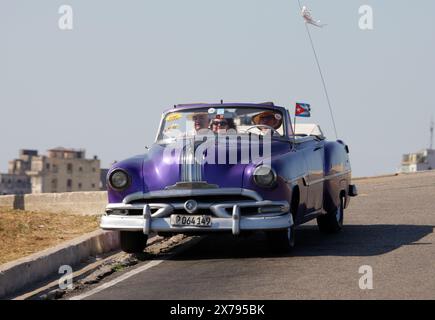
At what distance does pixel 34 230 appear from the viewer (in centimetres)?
1572

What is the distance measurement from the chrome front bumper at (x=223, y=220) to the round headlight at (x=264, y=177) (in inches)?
7.8

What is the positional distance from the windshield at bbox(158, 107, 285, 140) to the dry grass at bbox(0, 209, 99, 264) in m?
2.05

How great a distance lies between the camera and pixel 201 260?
12.1m

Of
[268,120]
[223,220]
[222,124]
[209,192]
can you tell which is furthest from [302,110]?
[223,220]

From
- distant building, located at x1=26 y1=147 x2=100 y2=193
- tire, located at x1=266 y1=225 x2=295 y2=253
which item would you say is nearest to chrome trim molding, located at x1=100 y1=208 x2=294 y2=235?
tire, located at x1=266 y1=225 x2=295 y2=253

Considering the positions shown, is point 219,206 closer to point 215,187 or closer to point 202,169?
point 215,187

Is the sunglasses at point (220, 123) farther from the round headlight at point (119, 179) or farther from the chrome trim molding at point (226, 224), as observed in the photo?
the chrome trim molding at point (226, 224)

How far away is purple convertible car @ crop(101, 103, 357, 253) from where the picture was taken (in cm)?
1198

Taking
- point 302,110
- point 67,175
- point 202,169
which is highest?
point 302,110

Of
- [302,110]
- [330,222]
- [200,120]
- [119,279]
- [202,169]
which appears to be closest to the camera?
[119,279]

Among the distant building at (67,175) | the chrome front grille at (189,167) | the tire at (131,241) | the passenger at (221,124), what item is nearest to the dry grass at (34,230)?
the tire at (131,241)

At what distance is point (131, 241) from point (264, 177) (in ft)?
5.64

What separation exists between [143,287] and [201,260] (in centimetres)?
197
